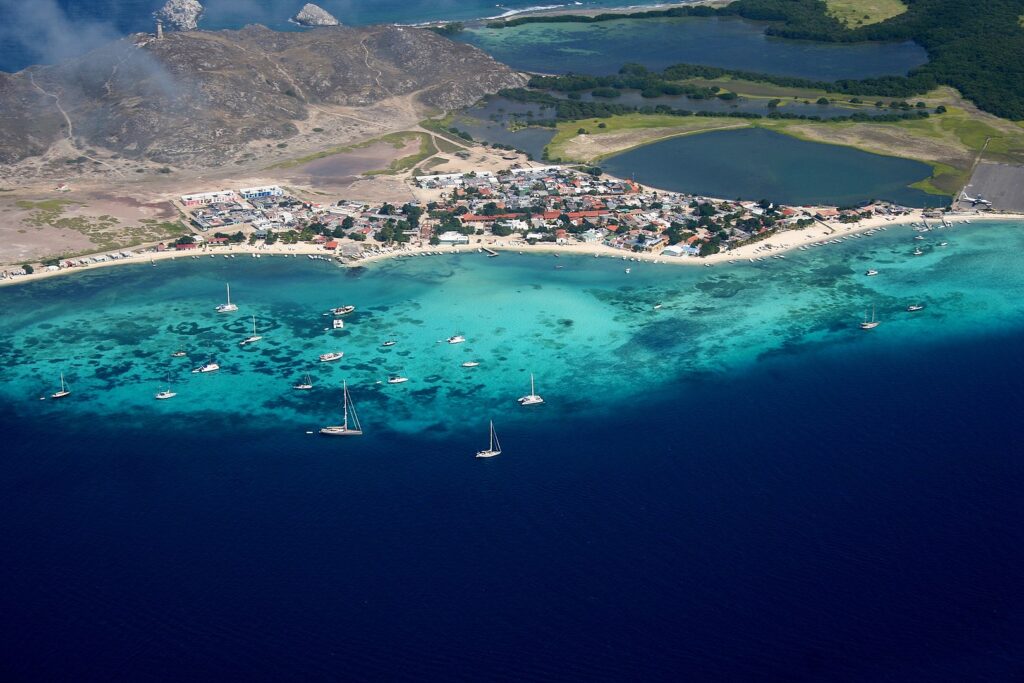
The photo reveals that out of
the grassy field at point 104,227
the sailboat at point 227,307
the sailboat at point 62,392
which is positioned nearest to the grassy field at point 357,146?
the grassy field at point 104,227

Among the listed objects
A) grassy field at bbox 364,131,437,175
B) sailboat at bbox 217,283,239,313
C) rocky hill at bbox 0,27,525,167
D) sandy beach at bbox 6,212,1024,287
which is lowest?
sailboat at bbox 217,283,239,313

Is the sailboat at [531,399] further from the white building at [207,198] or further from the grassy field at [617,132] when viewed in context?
the grassy field at [617,132]

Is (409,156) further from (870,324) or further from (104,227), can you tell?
(870,324)

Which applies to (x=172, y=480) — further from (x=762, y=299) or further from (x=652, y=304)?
(x=762, y=299)

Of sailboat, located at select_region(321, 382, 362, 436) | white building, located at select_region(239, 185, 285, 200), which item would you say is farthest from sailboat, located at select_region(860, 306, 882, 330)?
white building, located at select_region(239, 185, 285, 200)

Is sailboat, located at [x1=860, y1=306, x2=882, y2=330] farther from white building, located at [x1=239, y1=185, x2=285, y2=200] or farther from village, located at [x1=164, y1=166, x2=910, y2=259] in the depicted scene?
white building, located at [x1=239, y1=185, x2=285, y2=200]

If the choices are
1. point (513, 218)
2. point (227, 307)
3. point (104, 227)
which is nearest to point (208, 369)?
point (227, 307)
